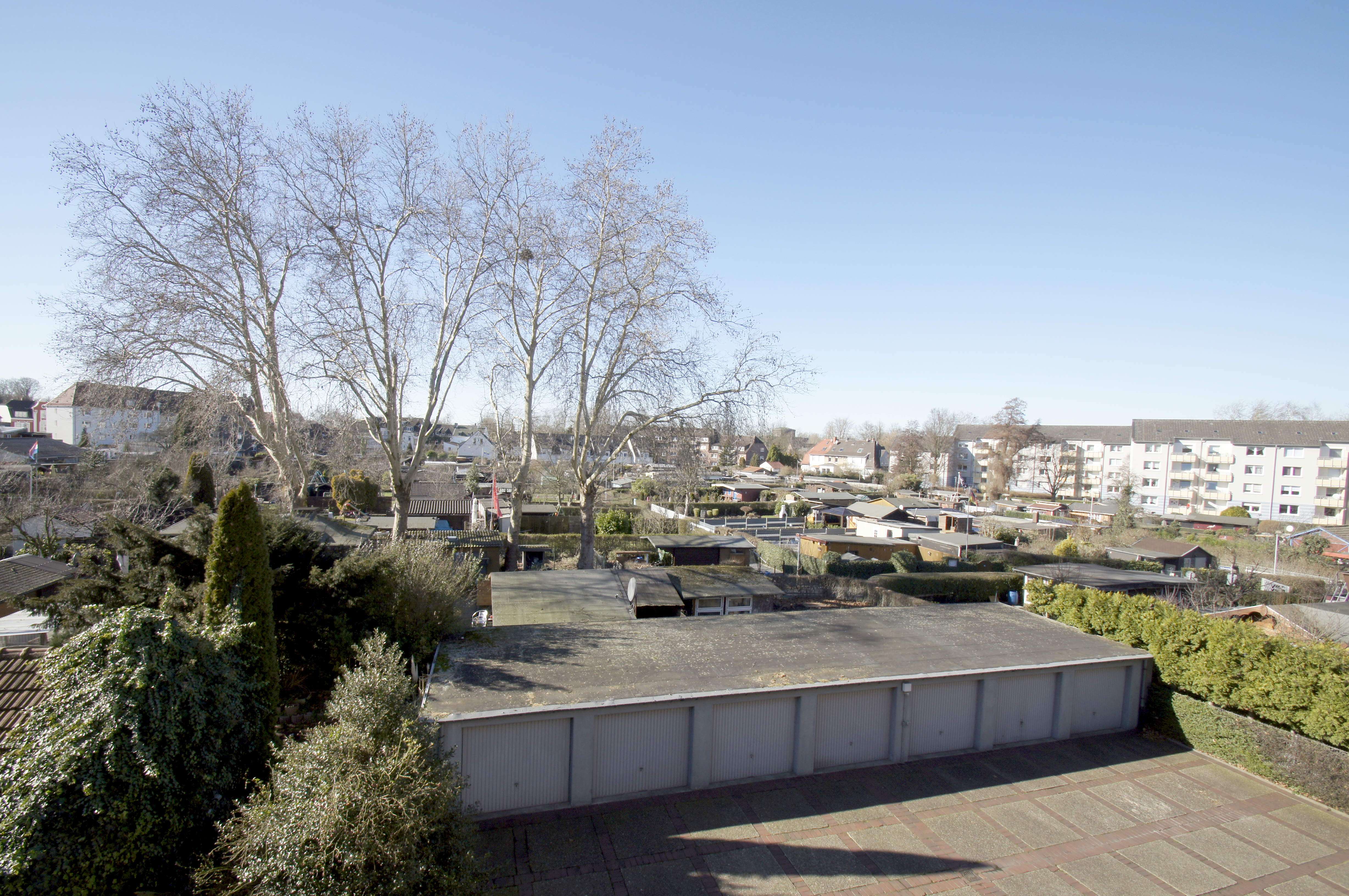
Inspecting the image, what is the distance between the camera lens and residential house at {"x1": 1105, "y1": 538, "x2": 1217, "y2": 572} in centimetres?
2922

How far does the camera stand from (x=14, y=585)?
14.6 m

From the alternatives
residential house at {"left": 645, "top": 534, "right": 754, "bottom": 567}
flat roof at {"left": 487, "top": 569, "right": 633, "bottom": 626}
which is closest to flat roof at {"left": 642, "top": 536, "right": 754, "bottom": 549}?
residential house at {"left": 645, "top": 534, "right": 754, "bottom": 567}

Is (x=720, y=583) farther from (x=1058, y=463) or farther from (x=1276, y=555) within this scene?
(x=1058, y=463)

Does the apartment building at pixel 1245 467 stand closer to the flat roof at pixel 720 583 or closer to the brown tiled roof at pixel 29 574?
the flat roof at pixel 720 583

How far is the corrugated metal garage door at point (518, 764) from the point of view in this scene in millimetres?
8500

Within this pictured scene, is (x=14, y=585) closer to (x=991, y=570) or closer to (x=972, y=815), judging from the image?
(x=972, y=815)

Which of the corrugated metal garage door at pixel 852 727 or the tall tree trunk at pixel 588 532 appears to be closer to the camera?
the corrugated metal garage door at pixel 852 727

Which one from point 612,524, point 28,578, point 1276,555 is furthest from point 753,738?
point 1276,555

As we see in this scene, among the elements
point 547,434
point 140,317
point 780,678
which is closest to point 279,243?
point 140,317

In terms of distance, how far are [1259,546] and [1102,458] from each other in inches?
1337

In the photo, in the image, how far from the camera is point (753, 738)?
959 cm

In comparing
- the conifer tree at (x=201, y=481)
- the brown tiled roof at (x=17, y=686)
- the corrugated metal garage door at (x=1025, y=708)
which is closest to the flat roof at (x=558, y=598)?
the brown tiled roof at (x=17, y=686)

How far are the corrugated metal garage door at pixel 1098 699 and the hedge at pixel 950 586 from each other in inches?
352

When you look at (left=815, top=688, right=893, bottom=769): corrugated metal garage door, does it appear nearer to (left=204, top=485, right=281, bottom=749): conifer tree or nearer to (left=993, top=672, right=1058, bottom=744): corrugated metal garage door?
(left=993, top=672, right=1058, bottom=744): corrugated metal garage door
